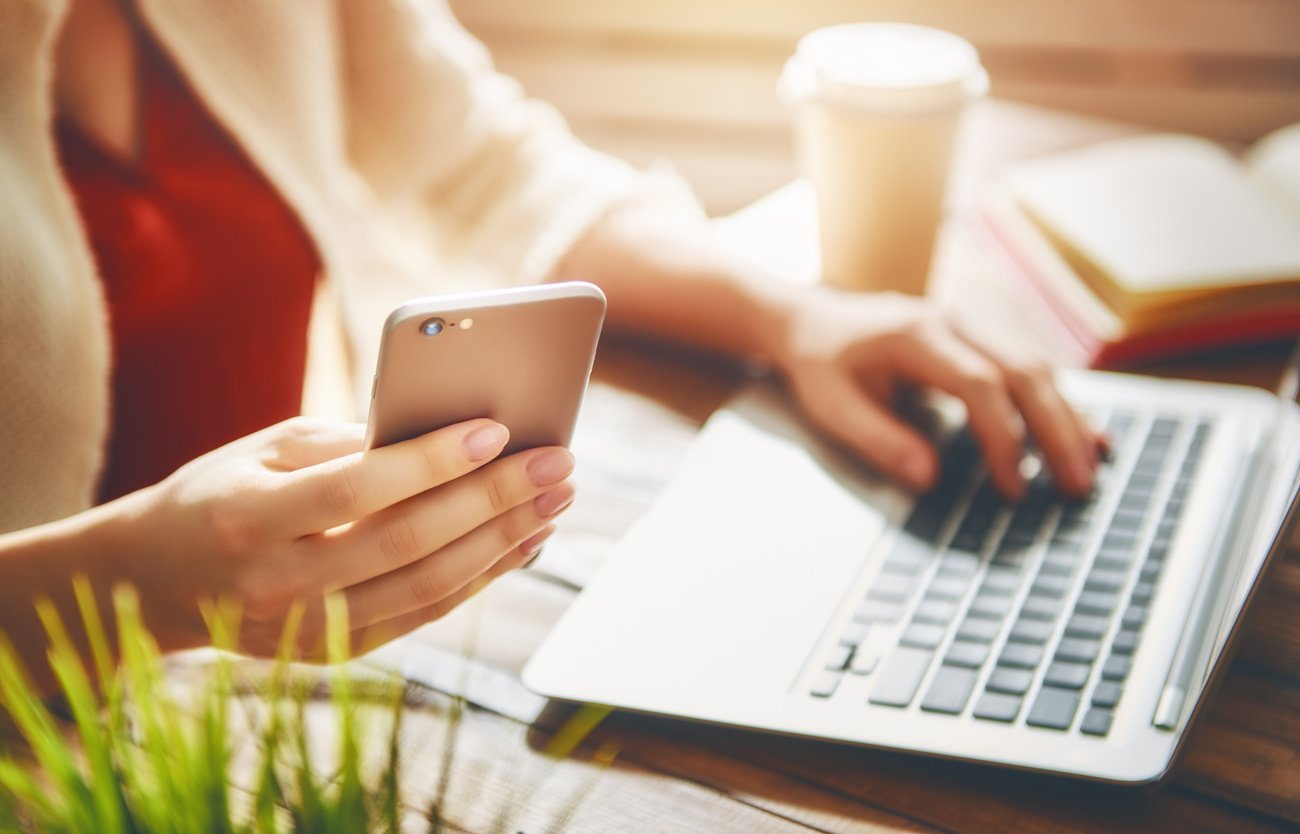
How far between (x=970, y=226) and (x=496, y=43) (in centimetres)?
139

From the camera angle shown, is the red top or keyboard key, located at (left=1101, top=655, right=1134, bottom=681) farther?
the red top

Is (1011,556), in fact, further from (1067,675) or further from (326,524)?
(326,524)

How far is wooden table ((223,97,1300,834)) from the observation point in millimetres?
475

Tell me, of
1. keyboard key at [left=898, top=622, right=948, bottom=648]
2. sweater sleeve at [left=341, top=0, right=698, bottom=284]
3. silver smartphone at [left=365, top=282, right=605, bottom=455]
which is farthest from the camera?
sweater sleeve at [left=341, top=0, right=698, bottom=284]

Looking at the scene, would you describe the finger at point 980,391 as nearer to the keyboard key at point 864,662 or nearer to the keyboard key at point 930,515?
the keyboard key at point 930,515

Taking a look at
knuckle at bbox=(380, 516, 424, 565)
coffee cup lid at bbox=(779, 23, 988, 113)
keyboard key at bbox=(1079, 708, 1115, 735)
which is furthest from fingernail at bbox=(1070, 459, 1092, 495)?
knuckle at bbox=(380, 516, 424, 565)

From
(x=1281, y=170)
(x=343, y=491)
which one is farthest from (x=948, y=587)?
(x=1281, y=170)

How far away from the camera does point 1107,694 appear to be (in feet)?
1.66

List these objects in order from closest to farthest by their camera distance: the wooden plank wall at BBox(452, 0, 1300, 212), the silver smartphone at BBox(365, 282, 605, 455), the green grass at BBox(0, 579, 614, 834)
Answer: the green grass at BBox(0, 579, 614, 834), the silver smartphone at BBox(365, 282, 605, 455), the wooden plank wall at BBox(452, 0, 1300, 212)

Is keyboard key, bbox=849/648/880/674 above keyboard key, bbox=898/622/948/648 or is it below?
above

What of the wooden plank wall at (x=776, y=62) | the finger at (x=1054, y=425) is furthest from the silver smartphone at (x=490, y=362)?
the wooden plank wall at (x=776, y=62)

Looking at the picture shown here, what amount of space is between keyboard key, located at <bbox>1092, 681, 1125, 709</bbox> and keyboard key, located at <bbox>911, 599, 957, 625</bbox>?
0.08m

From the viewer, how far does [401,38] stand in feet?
3.19

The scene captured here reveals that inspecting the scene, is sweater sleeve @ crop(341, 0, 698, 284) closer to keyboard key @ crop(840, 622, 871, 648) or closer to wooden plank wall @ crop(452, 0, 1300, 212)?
keyboard key @ crop(840, 622, 871, 648)
